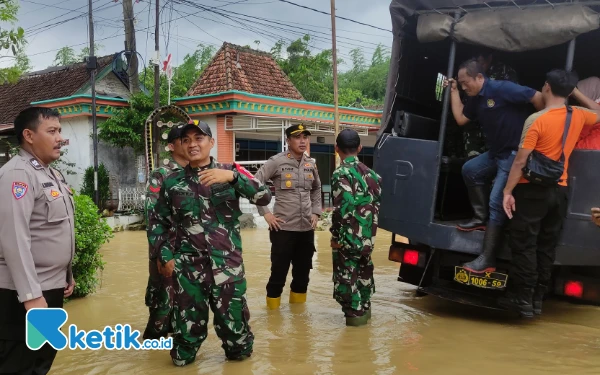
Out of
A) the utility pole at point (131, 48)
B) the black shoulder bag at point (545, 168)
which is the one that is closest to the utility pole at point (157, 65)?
the utility pole at point (131, 48)

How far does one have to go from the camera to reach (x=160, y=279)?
4004 mm

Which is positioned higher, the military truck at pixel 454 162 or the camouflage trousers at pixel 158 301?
the military truck at pixel 454 162

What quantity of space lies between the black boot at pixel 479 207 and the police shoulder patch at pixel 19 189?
3.29 metres

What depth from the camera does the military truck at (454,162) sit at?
4191 millimetres

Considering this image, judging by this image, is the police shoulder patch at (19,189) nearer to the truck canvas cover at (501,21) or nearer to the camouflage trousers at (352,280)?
the camouflage trousers at (352,280)

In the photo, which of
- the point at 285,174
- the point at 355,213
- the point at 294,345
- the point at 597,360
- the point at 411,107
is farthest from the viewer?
the point at 411,107

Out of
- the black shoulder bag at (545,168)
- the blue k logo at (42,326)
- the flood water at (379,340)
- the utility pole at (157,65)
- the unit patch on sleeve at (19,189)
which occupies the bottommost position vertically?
the flood water at (379,340)

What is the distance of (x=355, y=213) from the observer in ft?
14.9

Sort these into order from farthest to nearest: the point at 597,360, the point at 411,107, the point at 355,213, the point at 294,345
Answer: the point at 411,107, the point at 355,213, the point at 294,345, the point at 597,360

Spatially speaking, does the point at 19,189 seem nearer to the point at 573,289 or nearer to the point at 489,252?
the point at 489,252

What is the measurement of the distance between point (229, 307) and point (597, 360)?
2.54 m

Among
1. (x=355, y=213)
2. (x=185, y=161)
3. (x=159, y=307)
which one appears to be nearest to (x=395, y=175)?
(x=355, y=213)

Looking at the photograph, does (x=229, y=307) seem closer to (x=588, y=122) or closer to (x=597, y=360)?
(x=597, y=360)

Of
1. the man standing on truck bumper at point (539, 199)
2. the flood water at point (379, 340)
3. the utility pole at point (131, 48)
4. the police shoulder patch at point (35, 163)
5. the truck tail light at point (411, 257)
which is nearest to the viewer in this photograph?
the police shoulder patch at point (35, 163)
